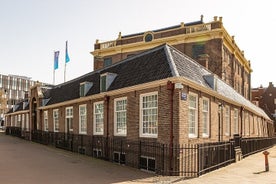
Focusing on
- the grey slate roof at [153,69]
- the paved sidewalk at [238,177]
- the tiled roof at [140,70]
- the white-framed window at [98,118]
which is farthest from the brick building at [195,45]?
the paved sidewalk at [238,177]

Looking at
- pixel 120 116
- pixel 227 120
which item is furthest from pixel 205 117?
pixel 227 120

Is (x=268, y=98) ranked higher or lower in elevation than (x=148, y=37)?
lower

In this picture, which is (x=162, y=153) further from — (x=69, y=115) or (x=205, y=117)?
(x=69, y=115)

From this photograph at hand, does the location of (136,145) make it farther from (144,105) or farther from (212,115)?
(212,115)

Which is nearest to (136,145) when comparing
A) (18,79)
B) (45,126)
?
(45,126)

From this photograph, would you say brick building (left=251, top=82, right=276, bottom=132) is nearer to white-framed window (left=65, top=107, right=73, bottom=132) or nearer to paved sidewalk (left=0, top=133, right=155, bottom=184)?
white-framed window (left=65, top=107, right=73, bottom=132)

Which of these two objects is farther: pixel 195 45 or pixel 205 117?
pixel 195 45

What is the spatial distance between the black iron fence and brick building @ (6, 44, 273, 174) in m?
0.06

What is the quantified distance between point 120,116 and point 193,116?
163 inches

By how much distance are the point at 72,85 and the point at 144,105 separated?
45.4 feet

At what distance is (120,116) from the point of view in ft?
57.0

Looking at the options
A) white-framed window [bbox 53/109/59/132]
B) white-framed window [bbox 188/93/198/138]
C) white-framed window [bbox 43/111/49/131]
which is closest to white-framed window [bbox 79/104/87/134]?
white-framed window [bbox 53/109/59/132]

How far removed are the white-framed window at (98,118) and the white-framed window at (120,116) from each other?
1855 mm

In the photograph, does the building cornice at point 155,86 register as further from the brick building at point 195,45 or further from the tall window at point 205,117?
the brick building at point 195,45
